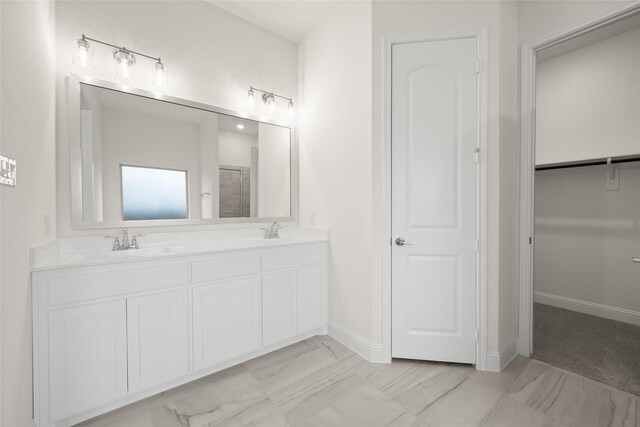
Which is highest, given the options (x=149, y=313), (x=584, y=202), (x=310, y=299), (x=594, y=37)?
(x=594, y=37)

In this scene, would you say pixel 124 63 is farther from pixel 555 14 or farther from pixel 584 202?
pixel 584 202

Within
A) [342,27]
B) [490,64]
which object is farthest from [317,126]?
[490,64]

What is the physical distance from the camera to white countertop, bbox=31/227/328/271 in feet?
5.16

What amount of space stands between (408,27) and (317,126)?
110cm

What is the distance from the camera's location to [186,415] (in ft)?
5.48

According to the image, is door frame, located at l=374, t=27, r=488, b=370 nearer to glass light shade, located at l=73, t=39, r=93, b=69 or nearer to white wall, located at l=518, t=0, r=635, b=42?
white wall, located at l=518, t=0, r=635, b=42

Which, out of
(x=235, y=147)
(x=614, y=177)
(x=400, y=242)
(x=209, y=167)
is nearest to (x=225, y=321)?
(x=209, y=167)

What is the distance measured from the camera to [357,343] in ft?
7.82

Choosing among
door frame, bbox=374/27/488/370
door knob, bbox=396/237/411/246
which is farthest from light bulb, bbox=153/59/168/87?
door knob, bbox=396/237/411/246

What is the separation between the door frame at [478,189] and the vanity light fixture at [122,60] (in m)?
1.75

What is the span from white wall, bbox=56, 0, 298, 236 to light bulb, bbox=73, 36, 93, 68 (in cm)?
3

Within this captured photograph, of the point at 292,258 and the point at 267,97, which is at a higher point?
the point at 267,97

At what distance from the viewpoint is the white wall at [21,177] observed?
43.8 inches

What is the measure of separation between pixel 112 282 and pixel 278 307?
1175 mm
